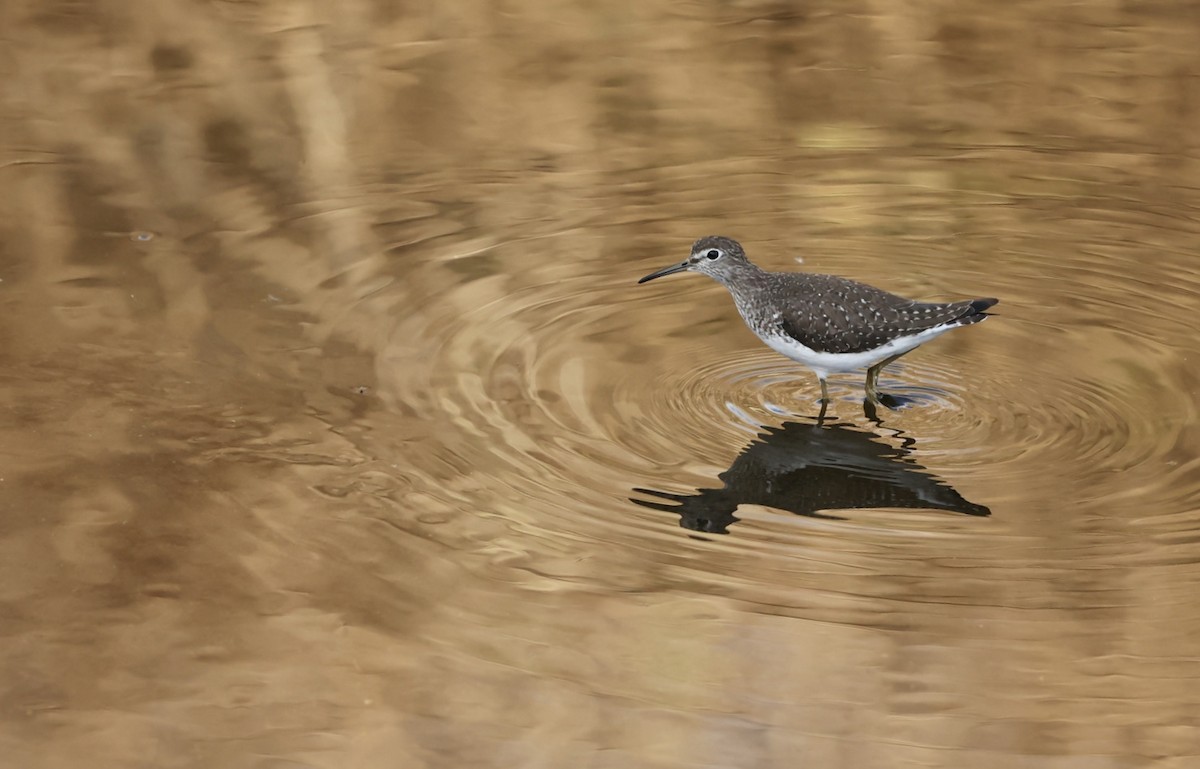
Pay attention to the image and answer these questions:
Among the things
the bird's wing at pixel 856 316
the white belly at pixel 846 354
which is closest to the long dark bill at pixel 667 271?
the bird's wing at pixel 856 316

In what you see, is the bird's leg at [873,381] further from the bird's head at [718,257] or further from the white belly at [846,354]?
the bird's head at [718,257]

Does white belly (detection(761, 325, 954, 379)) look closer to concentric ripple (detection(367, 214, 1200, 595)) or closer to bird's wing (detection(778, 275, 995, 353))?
bird's wing (detection(778, 275, 995, 353))

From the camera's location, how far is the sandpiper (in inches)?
292

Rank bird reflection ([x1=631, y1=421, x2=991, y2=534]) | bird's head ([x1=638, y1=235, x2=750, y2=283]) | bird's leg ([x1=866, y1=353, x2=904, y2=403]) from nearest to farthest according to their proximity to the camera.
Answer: bird reflection ([x1=631, y1=421, x2=991, y2=534]), bird's leg ([x1=866, y1=353, x2=904, y2=403]), bird's head ([x1=638, y1=235, x2=750, y2=283])

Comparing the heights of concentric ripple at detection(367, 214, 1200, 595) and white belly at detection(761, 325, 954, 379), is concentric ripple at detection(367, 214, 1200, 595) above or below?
below

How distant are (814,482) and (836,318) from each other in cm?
103

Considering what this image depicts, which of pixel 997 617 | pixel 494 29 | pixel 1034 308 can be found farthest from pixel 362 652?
pixel 494 29

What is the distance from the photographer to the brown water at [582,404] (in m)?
5.60

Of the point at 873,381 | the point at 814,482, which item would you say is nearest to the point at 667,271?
the point at 873,381

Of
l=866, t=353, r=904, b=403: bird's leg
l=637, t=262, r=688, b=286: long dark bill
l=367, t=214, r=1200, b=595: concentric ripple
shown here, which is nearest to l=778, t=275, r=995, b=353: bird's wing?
l=866, t=353, r=904, b=403: bird's leg

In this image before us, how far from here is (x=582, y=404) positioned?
7.41 metres

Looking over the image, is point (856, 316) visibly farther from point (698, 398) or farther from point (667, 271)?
point (667, 271)

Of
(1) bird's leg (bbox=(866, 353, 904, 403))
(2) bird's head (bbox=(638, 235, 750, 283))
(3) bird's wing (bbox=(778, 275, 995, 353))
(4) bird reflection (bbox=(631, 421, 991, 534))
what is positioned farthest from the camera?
(2) bird's head (bbox=(638, 235, 750, 283))

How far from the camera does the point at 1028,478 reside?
22.2 feet
